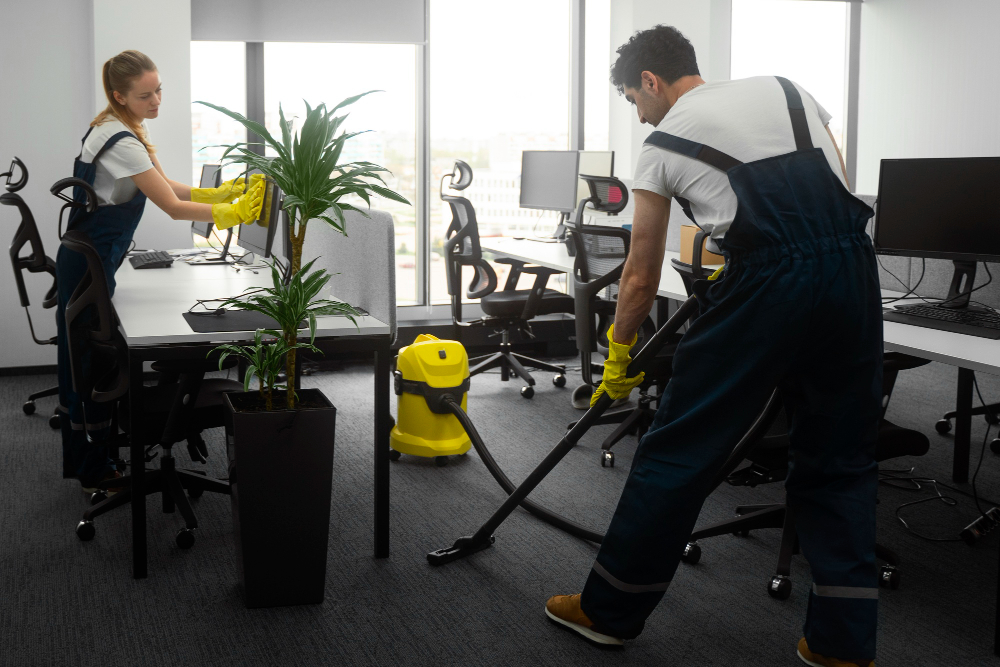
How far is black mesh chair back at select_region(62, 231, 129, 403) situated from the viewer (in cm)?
220

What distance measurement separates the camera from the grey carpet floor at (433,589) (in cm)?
181

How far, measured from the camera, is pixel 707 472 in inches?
64.8

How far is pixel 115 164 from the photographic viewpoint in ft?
8.14

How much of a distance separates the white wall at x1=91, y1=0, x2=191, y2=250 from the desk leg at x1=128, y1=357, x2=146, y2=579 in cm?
242

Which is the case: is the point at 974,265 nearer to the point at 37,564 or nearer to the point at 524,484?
the point at 524,484

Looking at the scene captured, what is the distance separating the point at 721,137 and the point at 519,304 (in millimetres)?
2488

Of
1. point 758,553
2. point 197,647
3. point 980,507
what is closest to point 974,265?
point 980,507

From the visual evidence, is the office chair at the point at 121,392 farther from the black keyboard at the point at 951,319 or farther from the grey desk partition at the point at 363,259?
the black keyboard at the point at 951,319

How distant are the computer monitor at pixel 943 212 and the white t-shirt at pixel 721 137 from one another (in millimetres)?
1081

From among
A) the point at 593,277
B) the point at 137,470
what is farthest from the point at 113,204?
the point at 593,277

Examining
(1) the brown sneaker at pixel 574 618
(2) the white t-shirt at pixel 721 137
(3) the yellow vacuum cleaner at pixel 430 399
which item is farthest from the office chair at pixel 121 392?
(2) the white t-shirt at pixel 721 137

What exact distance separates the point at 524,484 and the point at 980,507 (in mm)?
1432

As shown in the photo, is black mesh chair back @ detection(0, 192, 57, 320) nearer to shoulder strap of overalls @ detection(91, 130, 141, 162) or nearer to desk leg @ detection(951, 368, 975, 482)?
shoulder strap of overalls @ detection(91, 130, 141, 162)

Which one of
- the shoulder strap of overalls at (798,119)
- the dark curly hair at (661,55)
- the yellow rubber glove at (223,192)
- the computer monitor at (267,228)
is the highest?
the dark curly hair at (661,55)
